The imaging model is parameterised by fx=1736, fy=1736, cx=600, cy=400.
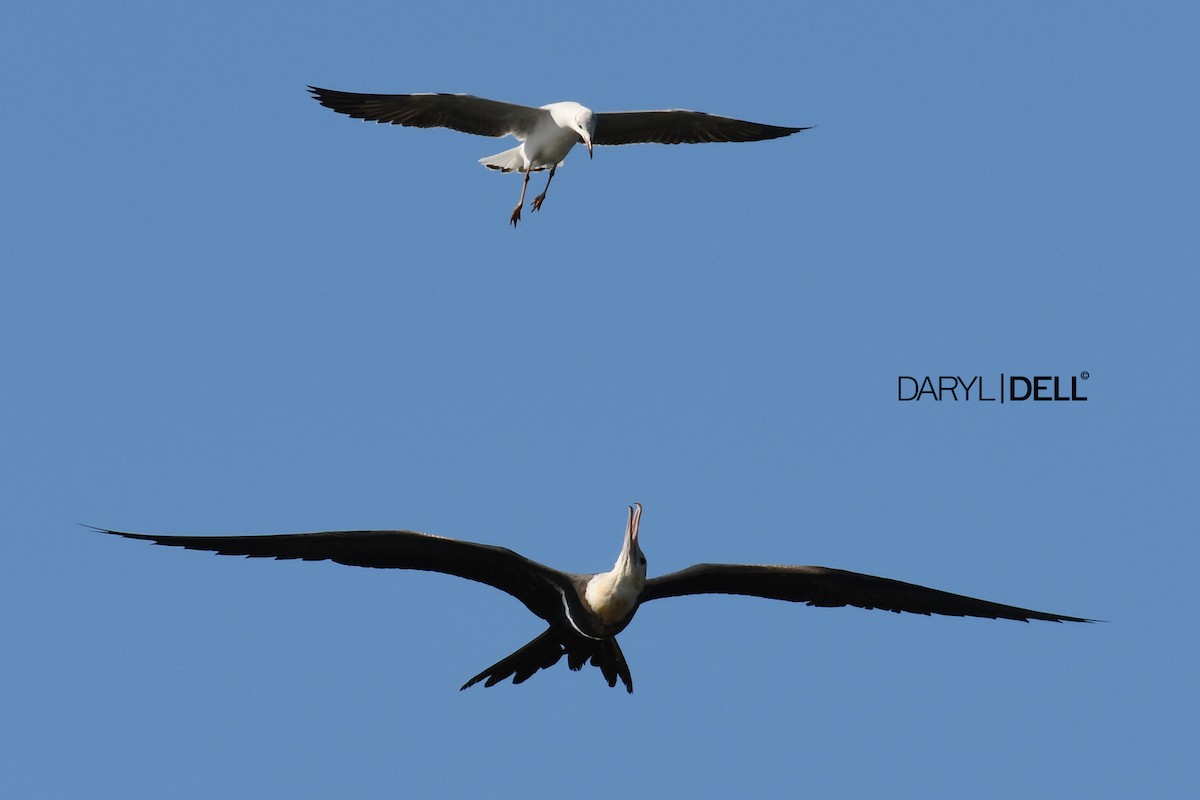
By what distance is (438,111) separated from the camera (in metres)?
17.0

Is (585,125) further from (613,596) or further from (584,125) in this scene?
(613,596)

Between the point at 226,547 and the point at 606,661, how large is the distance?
2.98 meters

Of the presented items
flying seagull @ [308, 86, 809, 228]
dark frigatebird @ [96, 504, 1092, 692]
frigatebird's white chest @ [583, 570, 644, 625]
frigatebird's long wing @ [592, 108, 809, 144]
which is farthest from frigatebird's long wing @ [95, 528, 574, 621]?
frigatebird's long wing @ [592, 108, 809, 144]

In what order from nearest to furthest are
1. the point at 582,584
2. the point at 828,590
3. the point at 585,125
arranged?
the point at 582,584, the point at 828,590, the point at 585,125

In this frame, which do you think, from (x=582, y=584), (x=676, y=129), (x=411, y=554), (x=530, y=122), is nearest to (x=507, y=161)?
(x=530, y=122)

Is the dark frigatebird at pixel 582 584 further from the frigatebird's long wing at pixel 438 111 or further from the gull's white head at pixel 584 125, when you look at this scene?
the frigatebird's long wing at pixel 438 111

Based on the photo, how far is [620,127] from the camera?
58.9 ft

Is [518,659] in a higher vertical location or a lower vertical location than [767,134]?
lower

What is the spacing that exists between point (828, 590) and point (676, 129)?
22.1 feet

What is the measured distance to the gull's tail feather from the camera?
17500 mm

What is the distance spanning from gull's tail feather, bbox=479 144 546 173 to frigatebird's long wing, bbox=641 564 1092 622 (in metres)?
5.98

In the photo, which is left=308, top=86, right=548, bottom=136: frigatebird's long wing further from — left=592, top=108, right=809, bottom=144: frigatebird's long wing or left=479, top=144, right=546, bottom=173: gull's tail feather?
left=592, top=108, right=809, bottom=144: frigatebird's long wing

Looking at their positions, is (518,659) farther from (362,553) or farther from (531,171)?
(531,171)

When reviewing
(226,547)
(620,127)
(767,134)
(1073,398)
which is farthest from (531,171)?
(226,547)
